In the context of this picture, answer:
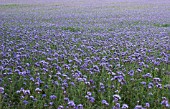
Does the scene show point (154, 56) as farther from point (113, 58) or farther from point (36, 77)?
point (36, 77)

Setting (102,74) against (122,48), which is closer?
(102,74)

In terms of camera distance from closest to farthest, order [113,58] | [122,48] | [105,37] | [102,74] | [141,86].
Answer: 1. [141,86]
2. [102,74]
3. [113,58]
4. [122,48]
5. [105,37]

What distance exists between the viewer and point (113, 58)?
8.51m

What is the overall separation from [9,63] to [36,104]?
2497 mm

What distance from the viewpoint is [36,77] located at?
6809 mm

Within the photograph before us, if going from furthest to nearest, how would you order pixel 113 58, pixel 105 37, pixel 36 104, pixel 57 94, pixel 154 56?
pixel 105 37, pixel 154 56, pixel 113 58, pixel 57 94, pixel 36 104

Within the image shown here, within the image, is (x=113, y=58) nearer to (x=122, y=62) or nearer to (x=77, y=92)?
(x=122, y=62)

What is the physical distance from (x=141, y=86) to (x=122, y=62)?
6.70ft

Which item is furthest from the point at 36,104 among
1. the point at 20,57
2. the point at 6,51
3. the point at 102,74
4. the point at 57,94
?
the point at 6,51

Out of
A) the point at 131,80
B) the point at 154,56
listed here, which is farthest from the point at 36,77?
the point at 154,56

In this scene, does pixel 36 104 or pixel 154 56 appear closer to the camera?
pixel 36 104

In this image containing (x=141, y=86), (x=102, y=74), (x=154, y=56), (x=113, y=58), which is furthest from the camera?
(x=154, y=56)

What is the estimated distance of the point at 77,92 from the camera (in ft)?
20.3

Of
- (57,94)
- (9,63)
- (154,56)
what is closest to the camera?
(57,94)
